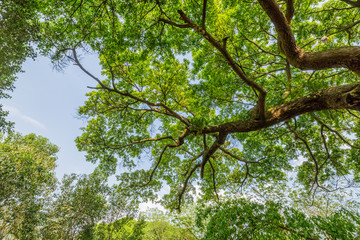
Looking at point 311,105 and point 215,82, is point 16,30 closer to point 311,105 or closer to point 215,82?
point 215,82

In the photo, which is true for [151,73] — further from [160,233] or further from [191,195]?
[160,233]

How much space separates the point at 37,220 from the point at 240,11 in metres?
12.9

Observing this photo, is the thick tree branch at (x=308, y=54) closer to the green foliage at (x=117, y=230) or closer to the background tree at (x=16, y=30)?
the background tree at (x=16, y=30)

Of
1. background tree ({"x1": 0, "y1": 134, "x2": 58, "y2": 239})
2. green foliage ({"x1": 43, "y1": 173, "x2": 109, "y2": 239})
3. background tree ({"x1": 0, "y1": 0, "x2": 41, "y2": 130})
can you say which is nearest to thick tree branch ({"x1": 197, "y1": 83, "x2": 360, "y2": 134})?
background tree ({"x1": 0, "y1": 0, "x2": 41, "y2": 130})

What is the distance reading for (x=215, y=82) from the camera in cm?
484

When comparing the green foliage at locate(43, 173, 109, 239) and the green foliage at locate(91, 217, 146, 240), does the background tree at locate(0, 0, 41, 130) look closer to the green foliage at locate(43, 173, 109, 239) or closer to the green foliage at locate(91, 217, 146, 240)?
the green foliage at locate(43, 173, 109, 239)

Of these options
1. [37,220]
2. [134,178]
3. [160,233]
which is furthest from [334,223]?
[160,233]

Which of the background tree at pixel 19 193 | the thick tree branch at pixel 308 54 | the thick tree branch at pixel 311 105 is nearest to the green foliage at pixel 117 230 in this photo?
the background tree at pixel 19 193

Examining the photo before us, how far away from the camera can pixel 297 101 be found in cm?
268

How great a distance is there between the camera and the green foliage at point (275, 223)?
241cm

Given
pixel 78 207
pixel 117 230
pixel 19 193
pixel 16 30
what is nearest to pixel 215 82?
pixel 16 30

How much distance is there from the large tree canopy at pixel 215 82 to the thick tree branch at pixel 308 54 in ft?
0.05

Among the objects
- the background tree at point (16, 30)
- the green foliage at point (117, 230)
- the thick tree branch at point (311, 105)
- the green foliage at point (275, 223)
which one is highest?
the background tree at point (16, 30)

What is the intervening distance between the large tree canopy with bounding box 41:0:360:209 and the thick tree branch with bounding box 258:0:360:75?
0.02m
